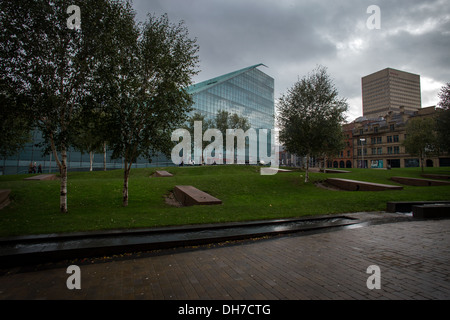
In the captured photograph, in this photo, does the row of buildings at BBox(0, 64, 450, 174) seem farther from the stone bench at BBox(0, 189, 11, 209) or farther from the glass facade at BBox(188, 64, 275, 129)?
the stone bench at BBox(0, 189, 11, 209)

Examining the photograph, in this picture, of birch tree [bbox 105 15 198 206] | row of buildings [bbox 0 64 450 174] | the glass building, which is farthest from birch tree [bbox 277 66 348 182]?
the glass building

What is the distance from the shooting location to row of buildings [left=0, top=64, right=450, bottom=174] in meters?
43.5

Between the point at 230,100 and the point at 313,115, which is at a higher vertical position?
the point at 230,100

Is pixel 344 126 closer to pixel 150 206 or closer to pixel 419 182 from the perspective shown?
pixel 419 182

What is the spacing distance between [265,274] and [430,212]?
10.2 metres

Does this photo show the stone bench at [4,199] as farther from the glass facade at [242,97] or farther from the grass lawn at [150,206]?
the glass facade at [242,97]

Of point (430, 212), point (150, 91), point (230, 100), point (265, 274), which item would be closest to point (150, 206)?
point (150, 91)

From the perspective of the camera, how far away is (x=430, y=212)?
34.1ft

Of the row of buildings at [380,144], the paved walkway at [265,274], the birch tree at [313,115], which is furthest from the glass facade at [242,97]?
the paved walkway at [265,274]

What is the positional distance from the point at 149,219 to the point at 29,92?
6.71 metres

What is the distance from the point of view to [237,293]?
12.5 ft

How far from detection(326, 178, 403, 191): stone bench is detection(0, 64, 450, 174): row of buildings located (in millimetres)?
12844
